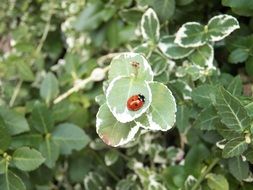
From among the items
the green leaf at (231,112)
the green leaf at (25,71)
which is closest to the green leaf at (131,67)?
A: the green leaf at (231,112)

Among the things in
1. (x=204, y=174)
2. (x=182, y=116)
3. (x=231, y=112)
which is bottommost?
(x=204, y=174)

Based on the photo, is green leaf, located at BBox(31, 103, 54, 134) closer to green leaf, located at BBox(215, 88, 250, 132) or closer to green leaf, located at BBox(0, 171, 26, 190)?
green leaf, located at BBox(0, 171, 26, 190)

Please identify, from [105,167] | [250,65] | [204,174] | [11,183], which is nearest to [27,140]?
[11,183]

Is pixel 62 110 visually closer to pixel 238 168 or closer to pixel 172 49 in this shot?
pixel 172 49

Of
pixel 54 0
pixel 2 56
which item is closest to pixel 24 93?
pixel 2 56

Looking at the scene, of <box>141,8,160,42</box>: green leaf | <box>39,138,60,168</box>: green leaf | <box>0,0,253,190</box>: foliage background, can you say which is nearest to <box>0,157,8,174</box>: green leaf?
<box>0,0,253,190</box>: foliage background

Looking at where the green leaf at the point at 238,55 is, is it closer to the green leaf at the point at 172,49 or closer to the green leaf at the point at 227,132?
the green leaf at the point at 172,49
